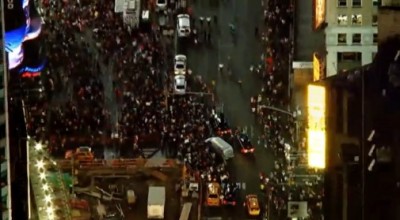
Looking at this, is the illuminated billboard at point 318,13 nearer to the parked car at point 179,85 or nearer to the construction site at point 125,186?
the parked car at point 179,85

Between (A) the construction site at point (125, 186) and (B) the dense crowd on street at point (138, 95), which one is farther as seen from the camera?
(B) the dense crowd on street at point (138, 95)

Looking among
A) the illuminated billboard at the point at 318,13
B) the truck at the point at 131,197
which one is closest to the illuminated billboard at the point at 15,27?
the truck at the point at 131,197

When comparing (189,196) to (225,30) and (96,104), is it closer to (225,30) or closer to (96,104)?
(96,104)

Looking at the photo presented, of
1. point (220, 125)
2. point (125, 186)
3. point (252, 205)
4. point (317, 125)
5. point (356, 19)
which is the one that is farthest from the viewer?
point (220, 125)

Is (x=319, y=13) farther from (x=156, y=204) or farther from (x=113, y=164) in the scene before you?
(x=156, y=204)

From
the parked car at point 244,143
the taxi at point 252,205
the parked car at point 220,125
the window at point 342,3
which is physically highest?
the window at point 342,3

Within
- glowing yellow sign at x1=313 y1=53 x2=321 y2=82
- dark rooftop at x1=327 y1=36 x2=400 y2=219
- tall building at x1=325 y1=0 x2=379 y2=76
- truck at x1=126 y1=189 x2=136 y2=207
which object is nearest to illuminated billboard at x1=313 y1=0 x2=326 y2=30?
tall building at x1=325 y1=0 x2=379 y2=76

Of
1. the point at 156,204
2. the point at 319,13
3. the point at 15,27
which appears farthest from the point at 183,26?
the point at 15,27
